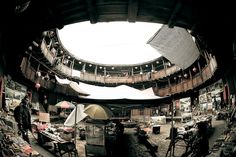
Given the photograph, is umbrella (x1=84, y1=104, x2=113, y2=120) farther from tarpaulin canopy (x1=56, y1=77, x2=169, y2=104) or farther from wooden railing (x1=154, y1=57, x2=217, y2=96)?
wooden railing (x1=154, y1=57, x2=217, y2=96)

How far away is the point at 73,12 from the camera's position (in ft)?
27.8

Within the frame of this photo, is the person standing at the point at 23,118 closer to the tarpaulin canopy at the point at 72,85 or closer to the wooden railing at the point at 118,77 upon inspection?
the tarpaulin canopy at the point at 72,85

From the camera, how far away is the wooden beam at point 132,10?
25.9ft

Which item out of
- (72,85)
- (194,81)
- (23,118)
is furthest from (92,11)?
(194,81)

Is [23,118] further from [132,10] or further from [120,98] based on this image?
[132,10]

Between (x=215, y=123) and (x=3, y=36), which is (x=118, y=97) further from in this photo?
(x=215, y=123)

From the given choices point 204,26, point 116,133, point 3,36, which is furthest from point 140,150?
point 3,36

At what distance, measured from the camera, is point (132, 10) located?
27.5 ft

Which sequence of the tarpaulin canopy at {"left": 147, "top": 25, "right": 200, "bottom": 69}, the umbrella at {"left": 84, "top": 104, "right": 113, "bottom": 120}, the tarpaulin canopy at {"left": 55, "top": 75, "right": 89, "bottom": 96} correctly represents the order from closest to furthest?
the tarpaulin canopy at {"left": 147, "top": 25, "right": 200, "bottom": 69}, the umbrella at {"left": 84, "top": 104, "right": 113, "bottom": 120}, the tarpaulin canopy at {"left": 55, "top": 75, "right": 89, "bottom": 96}

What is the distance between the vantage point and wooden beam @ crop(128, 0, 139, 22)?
7.90 metres

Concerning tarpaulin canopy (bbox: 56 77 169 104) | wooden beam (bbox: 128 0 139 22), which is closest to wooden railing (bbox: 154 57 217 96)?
tarpaulin canopy (bbox: 56 77 169 104)

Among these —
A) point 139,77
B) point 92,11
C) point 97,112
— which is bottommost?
point 97,112

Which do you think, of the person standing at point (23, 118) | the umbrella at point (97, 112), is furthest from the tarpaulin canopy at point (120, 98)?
the umbrella at point (97, 112)

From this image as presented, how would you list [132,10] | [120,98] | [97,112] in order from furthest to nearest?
1. [97,112]
2. [120,98]
3. [132,10]
